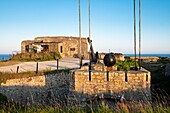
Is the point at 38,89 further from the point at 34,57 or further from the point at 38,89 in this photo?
the point at 34,57

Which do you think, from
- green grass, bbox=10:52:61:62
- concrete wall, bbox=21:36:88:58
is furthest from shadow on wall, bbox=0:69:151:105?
concrete wall, bbox=21:36:88:58

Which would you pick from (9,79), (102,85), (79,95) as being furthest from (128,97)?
(9,79)

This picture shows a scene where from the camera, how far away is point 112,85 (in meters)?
10.2

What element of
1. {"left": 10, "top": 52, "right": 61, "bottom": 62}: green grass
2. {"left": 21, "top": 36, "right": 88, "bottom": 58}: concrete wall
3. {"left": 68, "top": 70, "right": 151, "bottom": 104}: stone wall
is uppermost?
{"left": 21, "top": 36, "right": 88, "bottom": 58}: concrete wall

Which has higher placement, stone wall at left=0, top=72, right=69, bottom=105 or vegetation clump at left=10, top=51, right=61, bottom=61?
vegetation clump at left=10, top=51, right=61, bottom=61

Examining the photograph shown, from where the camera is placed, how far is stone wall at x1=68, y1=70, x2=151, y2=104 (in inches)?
392

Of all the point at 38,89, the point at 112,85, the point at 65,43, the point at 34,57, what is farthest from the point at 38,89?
the point at 65,43

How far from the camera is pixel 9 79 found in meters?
15.5

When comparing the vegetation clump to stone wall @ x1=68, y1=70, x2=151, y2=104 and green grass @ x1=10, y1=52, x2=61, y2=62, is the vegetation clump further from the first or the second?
stone wall @ x1=68, y1=70, x2=151, y2=104

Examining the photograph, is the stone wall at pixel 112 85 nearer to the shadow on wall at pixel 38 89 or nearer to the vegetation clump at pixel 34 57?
the shadow on wall at pixel 38 89

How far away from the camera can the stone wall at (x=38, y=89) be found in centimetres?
1531

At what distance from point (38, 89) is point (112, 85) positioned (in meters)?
7.61

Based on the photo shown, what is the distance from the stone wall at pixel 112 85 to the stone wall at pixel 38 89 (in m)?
4.46

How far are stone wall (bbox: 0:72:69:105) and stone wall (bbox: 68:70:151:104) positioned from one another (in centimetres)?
446
